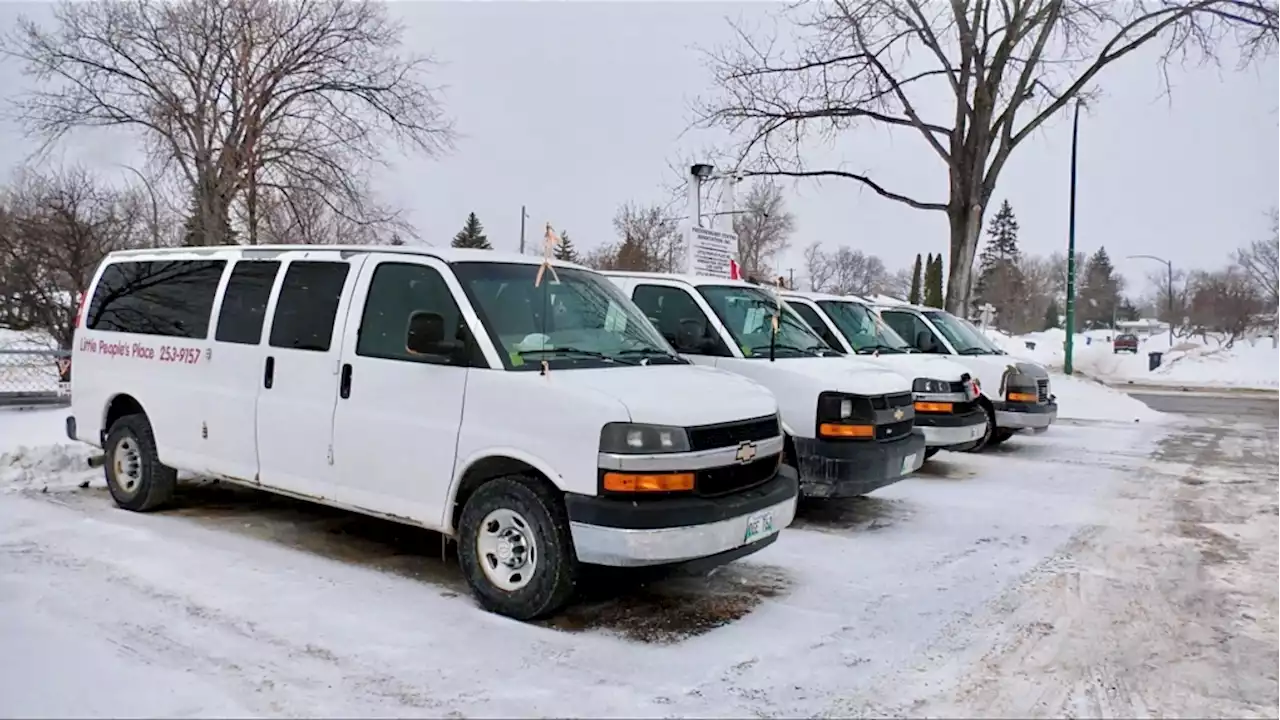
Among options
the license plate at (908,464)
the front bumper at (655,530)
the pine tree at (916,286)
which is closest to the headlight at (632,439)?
the front bumper at (655,530)

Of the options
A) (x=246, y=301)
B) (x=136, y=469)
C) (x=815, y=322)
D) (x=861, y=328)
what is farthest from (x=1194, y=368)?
(x=136, y=469)

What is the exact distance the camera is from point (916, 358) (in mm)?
10664

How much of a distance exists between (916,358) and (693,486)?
6.65 m

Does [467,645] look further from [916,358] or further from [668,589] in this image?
[916,358]

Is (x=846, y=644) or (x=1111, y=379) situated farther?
(x=1111, y=379)

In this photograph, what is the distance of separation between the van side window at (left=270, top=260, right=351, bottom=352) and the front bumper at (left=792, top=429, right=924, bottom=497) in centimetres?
360

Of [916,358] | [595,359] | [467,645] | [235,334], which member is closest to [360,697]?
[467,645]

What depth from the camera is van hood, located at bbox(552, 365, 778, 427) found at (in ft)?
15.5

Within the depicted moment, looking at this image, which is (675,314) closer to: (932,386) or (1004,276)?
(932,386)

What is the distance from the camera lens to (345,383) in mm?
5602

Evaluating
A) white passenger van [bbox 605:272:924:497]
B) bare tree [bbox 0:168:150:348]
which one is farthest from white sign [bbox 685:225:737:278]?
bare tree [bbox 0:168:150:348]

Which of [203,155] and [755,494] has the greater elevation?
[203,155]

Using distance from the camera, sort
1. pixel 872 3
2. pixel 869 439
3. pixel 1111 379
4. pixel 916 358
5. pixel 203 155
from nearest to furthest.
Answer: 1. pixel 869 439
2. pixel 916 358
3. pixel 872 3
4. pixel 203 155
5. pixel 1111 379

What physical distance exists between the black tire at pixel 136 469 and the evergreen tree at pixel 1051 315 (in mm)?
111182
